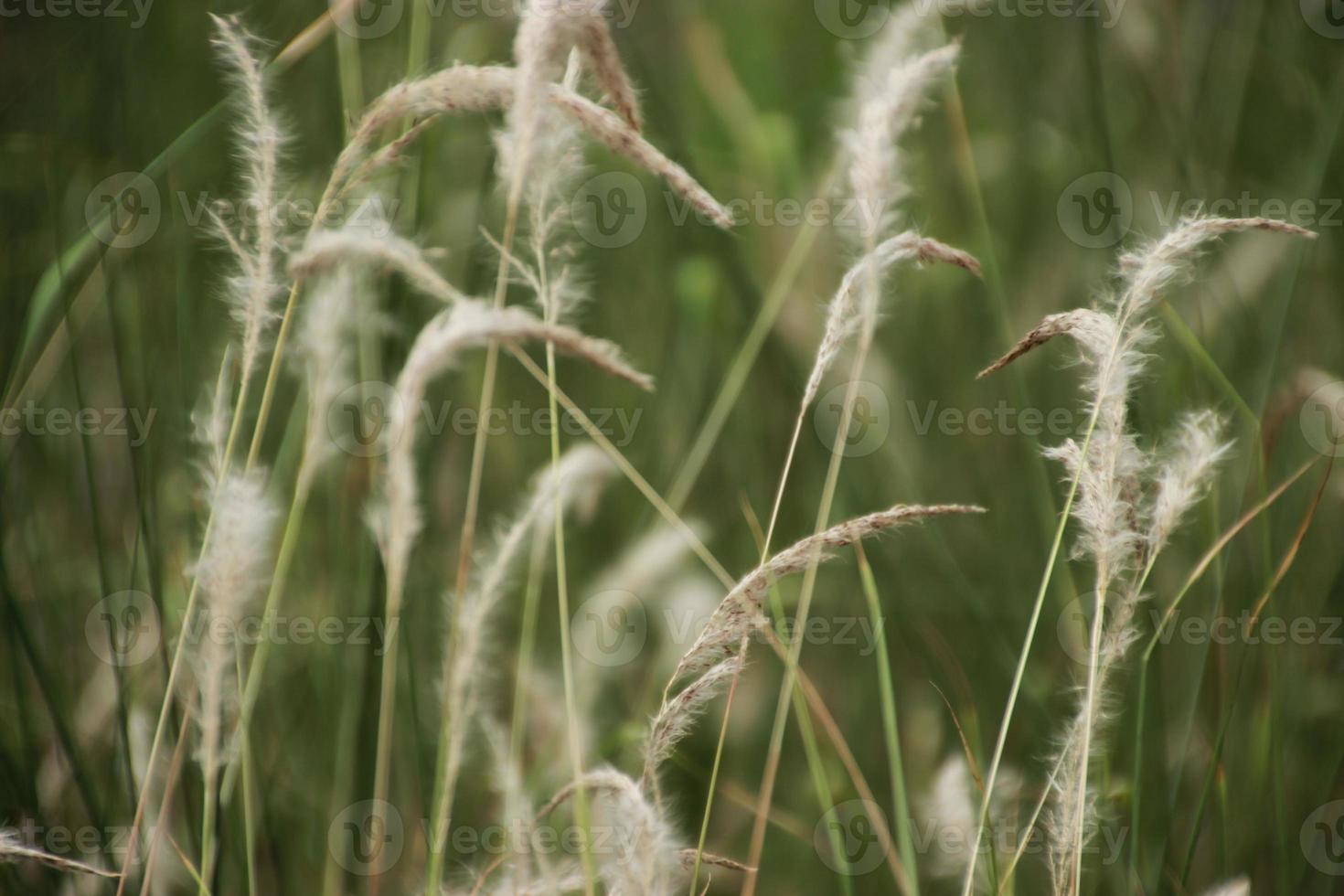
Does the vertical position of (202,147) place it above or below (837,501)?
above

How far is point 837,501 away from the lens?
1903 mm

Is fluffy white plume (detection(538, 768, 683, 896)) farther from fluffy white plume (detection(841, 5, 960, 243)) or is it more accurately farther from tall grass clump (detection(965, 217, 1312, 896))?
fluffy white plume (detection(841, 5, 960, 243))

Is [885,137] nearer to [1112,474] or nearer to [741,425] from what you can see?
[1112,474]

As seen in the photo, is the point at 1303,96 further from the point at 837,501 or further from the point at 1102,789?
the point at 1102,789

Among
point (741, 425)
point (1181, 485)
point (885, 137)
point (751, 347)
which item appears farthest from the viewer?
point (741, 425)

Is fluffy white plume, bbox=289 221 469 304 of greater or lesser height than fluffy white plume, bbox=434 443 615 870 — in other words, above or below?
above

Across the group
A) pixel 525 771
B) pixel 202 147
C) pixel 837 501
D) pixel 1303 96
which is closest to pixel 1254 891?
pixel 837 501

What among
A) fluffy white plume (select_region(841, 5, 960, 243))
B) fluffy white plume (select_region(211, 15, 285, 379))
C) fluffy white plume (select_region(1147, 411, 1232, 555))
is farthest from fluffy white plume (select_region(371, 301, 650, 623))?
fluffy white plume (select_region(1147, 411, 1232, 555))

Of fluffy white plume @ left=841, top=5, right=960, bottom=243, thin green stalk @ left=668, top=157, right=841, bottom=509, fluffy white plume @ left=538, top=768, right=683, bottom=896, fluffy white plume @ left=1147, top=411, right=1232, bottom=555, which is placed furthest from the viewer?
thin green stalk @ left=668, top=157, right=841, bottom=509

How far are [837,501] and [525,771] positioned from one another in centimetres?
76

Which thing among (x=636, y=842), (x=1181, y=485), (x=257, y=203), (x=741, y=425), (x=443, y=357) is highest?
(x=257, y=203)

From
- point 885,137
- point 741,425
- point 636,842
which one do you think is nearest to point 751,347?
point 885,137

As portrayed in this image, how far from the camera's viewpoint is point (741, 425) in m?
2.13

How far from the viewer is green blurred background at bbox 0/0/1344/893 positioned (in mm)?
1403
